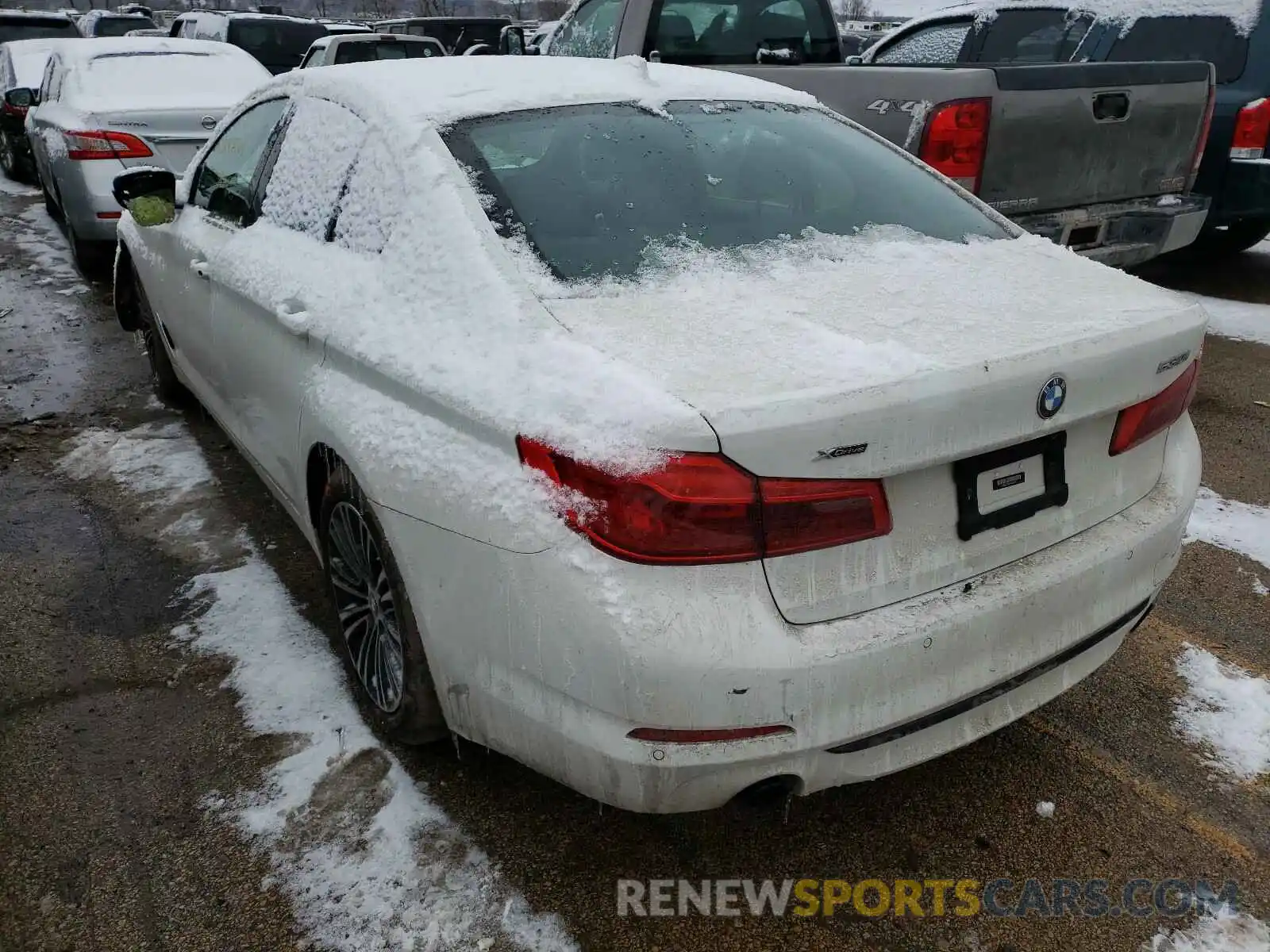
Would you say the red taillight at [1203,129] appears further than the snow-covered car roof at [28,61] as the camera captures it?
No

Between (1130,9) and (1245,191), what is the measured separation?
165 cm

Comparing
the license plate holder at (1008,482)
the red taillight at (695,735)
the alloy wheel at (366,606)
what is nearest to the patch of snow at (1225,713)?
the license plate holder at (1008,482)

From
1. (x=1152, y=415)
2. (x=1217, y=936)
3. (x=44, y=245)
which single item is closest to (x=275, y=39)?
(x=44, y=245)

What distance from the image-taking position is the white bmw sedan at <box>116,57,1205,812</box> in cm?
163

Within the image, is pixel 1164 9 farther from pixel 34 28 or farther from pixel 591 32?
pixel 34 28

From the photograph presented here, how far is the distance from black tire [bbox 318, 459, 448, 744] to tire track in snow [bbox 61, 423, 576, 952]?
119mm

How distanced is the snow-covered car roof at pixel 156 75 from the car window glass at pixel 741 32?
128 inches

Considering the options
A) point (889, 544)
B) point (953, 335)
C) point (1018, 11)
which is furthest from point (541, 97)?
point (1018, 11)

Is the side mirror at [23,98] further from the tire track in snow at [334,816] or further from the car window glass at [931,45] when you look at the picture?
the tire track in snow at [334,816]

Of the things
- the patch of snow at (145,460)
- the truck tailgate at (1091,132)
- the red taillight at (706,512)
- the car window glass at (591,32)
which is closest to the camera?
the red taillight at (706,512)

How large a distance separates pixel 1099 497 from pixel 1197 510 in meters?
2.07

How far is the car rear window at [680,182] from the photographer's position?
7.22ft

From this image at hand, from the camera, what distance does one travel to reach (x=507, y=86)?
2580 mm

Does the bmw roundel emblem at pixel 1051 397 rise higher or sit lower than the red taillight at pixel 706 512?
higher
